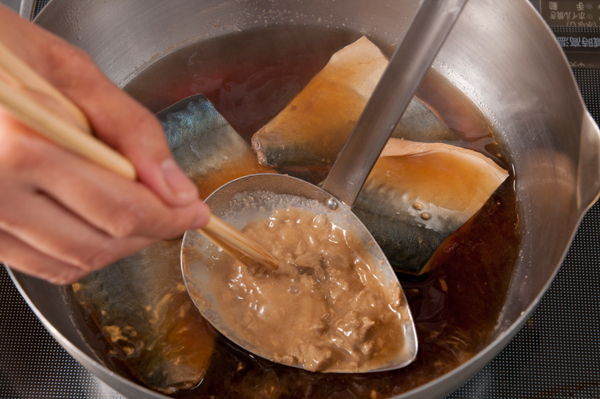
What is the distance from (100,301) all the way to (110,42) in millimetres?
752

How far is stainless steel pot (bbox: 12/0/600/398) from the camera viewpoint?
2.97 ft

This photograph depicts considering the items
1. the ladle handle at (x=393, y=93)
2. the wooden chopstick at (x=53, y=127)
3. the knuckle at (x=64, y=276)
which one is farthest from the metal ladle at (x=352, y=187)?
the wooden chopstick at (x=53, y=127)

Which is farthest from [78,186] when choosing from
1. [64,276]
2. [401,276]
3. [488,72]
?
[488,72]

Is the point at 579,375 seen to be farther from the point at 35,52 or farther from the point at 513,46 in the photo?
the point at 35,52

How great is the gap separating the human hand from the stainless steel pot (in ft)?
Result: 1.00

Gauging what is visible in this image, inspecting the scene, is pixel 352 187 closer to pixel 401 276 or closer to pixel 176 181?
pixel 401 276

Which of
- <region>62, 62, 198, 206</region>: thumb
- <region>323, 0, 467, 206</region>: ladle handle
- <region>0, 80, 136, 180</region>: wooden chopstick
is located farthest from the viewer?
<region>323, 0, 467, 206</region>: ladle handle

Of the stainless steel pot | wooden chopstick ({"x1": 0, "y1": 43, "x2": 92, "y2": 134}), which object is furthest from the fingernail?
the stainless steel pot

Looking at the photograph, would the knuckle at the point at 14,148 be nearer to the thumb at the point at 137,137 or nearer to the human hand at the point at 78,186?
the human hand at the point at 78,186

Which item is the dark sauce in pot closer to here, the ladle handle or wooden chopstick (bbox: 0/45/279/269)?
the ladle handle

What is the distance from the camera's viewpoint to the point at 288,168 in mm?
1164

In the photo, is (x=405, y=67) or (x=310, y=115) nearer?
(x=405, y=67)

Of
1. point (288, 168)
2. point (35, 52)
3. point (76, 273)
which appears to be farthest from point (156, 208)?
point (288, 168)

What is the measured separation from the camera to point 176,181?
533 millimetres
